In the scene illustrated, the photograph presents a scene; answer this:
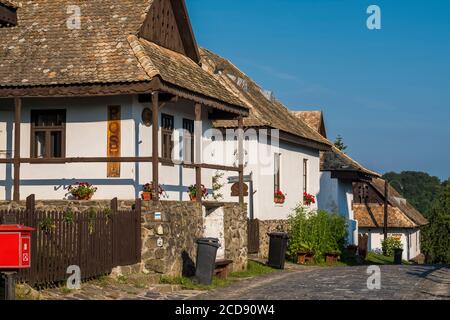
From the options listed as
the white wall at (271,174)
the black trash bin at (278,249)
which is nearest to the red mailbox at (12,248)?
the black trash bin at (278,249)

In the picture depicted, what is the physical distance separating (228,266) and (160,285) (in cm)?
415

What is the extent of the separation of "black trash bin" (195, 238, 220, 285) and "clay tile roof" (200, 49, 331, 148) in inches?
393

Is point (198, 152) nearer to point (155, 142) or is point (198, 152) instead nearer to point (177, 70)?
point (177, 70)

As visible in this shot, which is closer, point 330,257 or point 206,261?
point 206,261

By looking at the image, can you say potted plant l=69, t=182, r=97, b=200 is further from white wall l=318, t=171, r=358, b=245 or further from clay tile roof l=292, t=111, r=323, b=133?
clay tile roof l=292, t=111, r=323, b=133

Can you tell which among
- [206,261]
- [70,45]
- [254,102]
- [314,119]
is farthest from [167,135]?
[314,119]

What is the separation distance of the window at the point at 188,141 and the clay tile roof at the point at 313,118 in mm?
16677

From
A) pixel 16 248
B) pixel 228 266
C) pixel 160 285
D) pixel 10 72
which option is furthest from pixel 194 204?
pixel 16 248

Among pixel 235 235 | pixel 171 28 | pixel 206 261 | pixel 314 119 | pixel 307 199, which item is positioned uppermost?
pixel 171 28

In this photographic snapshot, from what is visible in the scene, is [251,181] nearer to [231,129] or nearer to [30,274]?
[231,129]

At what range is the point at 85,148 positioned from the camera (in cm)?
2173

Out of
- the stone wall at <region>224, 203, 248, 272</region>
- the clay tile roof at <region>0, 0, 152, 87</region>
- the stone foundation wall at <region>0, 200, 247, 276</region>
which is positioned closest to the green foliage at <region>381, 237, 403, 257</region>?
the stone wall at <region>224, 203, 248, 272</region>

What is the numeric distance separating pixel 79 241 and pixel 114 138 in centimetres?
471

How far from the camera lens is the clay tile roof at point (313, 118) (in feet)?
136
